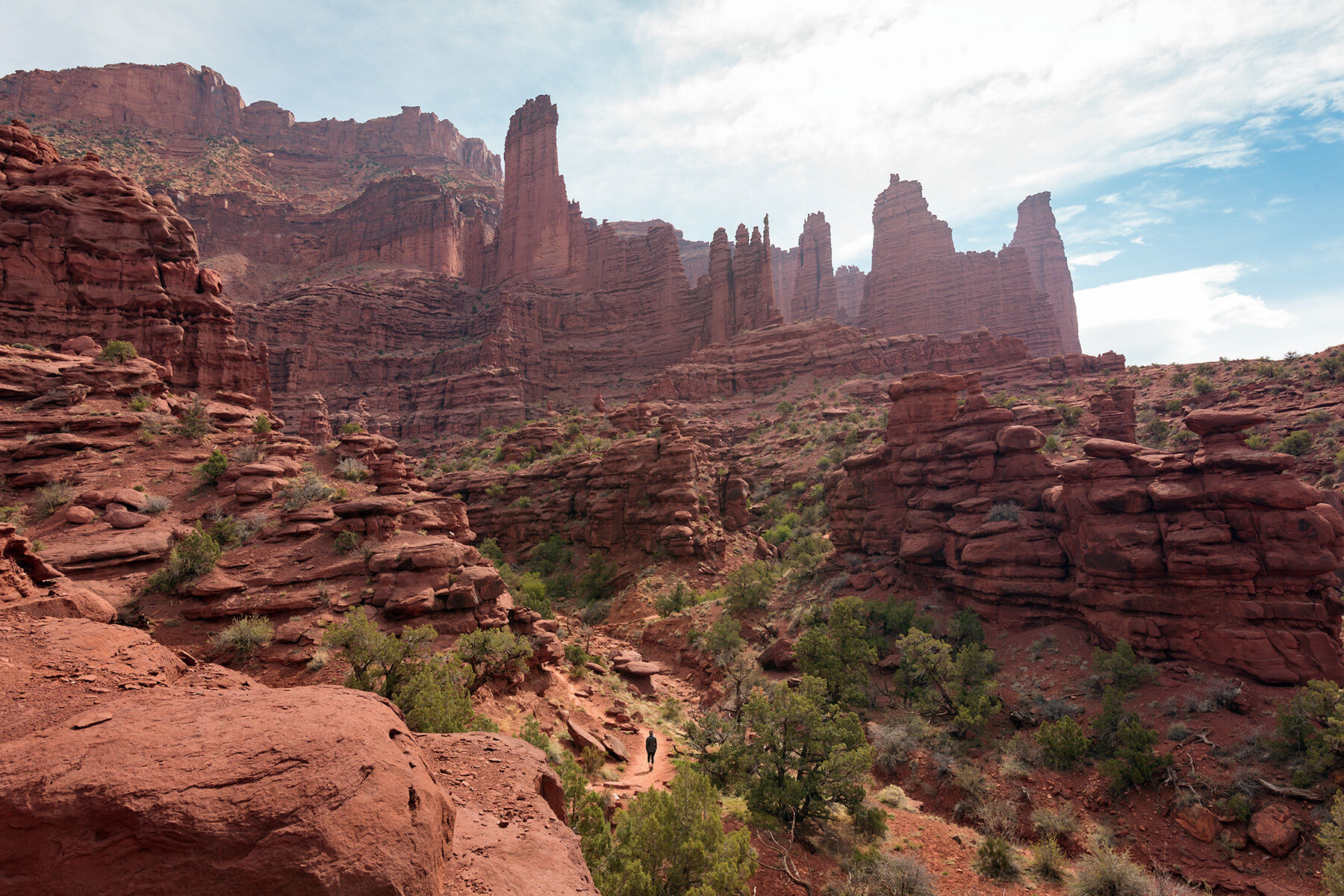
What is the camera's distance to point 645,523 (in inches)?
1320

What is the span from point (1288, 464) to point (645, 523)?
26488 mm

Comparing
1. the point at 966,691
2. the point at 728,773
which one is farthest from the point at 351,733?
the point at 966,691

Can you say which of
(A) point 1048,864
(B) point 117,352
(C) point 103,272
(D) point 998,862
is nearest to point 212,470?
(B) point 117,352

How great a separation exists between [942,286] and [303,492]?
83.9 m

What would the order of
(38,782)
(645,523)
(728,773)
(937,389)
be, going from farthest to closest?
(645,523) < (937,389) < (728,773) < (38,782)

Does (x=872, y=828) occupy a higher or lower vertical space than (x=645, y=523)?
lower

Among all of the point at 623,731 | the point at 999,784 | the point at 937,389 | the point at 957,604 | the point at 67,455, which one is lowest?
the point at 999,784

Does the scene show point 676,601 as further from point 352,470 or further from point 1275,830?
point 1275,830

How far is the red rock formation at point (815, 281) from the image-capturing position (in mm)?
92938

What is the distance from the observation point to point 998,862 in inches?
505

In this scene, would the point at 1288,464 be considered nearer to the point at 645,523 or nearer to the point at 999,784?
the point at 999,784

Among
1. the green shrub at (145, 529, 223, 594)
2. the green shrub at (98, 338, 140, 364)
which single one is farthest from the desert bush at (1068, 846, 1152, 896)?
the green shrub at (98, 338, 140, 364)

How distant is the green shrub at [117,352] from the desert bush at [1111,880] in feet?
100

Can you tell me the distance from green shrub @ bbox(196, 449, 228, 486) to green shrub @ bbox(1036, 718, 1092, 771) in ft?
82.2
